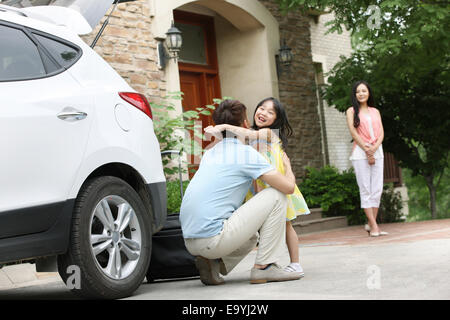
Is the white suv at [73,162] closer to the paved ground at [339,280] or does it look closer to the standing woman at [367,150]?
the paved ground at [339,280]

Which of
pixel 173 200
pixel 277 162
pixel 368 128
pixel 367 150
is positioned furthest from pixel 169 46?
pixel 277 162

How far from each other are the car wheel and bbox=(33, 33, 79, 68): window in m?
0.78

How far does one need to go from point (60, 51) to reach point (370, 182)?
5.23 m

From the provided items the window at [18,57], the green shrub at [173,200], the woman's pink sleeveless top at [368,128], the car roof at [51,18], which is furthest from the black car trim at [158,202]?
the woman's pink sleeveless top at [368,128]

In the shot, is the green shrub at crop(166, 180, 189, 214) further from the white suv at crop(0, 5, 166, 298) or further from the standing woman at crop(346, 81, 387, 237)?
the white suv at crop(0, 5, 166, 298)

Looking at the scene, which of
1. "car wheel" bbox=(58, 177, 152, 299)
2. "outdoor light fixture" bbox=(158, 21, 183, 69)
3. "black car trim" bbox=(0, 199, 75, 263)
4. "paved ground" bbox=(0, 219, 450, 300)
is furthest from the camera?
"outdoor light fixture" bbox=(158, 21, 183, 69)

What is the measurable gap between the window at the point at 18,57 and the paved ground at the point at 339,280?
5.14 feet

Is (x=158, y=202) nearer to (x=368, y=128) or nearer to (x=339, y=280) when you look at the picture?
(x=339, y=280)

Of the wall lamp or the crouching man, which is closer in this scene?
the crouching man

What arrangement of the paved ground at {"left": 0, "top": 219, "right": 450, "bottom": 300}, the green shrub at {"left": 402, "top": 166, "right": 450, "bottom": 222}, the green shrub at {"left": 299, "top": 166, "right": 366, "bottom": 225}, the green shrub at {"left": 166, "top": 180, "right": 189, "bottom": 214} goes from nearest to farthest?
the paved ground at {"left": 0, "top": 219, "right": 450, "bottom": 300}, the green shrub at {"left": 166, "top": 180, "right": 189, "bottom": 214}, the green shrub at {"left": 299, "top": 166, "right": 366, "bottom": 225}, the green shrub at {"left": 402, "top": 166, "right": 450, "bottom": 222}

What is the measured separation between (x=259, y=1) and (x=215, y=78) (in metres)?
1.65

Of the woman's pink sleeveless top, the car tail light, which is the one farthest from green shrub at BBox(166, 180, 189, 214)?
the car tail light

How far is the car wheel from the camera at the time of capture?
3.99 metres
